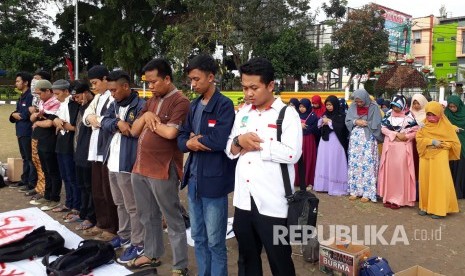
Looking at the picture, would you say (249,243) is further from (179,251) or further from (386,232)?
(386,232)

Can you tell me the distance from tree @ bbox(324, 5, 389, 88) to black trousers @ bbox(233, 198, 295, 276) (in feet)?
65.4

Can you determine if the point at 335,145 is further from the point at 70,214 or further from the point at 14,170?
the point at 14,170

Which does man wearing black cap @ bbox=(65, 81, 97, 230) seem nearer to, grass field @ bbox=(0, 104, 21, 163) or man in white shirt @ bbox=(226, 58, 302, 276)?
man in white shirt @ bbox=(226, 58, 302, 276)

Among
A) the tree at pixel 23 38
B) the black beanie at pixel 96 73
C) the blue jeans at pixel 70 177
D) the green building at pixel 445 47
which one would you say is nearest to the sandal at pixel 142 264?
the blue jeans at pixel 70 177

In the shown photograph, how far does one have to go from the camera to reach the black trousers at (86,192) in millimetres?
4680

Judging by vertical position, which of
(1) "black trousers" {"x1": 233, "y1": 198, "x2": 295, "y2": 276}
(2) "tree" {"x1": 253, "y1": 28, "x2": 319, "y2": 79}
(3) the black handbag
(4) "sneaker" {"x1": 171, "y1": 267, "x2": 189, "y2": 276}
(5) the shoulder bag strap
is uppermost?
(2) "tree" {"x1": 253, "y1": 28, "x2": 319, "y2": 79}

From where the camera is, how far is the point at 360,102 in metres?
6.09

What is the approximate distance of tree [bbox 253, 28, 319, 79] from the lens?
19.9m

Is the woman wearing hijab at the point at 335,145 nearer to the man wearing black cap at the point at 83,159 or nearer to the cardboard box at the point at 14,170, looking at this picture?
the man wearing black cap at the point at 83,159

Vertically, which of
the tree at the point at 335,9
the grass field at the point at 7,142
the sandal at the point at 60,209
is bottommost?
the sandal at the point at 60,209

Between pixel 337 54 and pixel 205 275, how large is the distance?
2036cm

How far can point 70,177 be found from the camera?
17.0ft

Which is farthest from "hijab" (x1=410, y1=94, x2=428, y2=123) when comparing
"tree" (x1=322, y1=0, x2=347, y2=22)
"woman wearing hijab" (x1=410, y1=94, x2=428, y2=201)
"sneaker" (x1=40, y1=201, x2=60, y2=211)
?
"tree" (x1=322, y1=0, x2=347, y2=22)

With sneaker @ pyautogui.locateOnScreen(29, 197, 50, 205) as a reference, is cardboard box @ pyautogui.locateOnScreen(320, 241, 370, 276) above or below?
above
